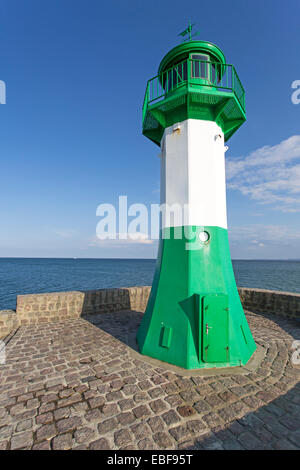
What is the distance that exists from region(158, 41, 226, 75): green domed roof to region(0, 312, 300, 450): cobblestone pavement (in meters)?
8.83

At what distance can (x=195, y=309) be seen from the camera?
5.49 metres

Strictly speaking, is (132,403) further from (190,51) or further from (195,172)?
(190,51)

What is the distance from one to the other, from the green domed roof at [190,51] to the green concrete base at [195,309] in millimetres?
5238

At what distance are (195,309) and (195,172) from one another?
146 inches

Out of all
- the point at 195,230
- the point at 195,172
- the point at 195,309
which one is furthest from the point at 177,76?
the point at 195,309

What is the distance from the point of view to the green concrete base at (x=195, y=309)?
5.34 m

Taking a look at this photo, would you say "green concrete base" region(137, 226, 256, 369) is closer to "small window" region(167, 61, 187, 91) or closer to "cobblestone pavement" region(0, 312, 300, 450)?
"cobblestone pavement" region(0, 312, 300, 450)

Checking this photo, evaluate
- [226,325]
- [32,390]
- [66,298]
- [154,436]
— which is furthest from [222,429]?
[66,298]

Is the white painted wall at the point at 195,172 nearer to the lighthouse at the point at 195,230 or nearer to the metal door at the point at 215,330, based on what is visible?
the lighthouse at the point at 195,230

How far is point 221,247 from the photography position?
243 inches

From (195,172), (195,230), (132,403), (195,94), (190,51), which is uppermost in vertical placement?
(190,51)

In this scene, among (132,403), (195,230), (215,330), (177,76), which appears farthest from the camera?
(177,76)

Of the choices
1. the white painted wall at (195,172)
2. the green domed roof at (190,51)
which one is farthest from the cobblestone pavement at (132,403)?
the green domed roof at (190,51)
